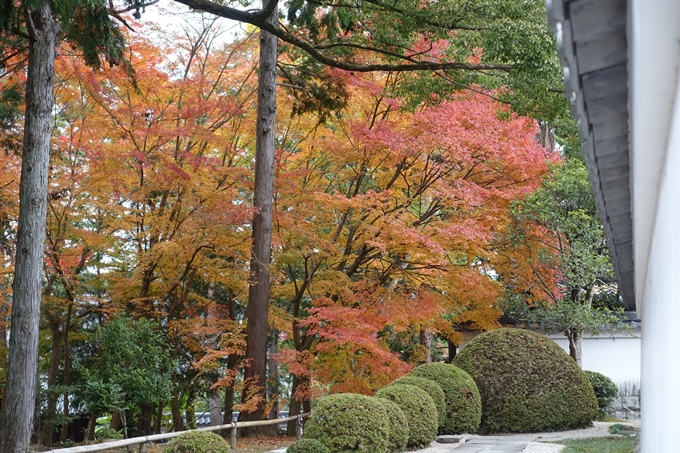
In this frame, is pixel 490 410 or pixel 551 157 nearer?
pixel 490 410

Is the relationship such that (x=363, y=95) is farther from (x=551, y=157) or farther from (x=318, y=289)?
(x=551, y=157)

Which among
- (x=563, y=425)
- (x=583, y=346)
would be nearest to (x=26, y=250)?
(x=563, y=425)

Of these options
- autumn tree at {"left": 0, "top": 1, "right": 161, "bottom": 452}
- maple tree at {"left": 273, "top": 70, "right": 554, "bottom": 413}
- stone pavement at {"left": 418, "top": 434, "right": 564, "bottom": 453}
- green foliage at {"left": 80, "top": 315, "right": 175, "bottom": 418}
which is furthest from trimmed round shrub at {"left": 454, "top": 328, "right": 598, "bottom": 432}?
autumn tree at {"left": 0, "top": 1, "right": 161, "bottom": 452}

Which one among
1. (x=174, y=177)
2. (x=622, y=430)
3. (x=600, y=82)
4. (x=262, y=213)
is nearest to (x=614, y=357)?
(x=622, y=430)

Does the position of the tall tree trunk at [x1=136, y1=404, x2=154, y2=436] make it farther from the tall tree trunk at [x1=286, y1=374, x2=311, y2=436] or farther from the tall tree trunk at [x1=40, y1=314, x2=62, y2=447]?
the tall tree trunk at [x1=286, y1=374, x2=311, y2=436]

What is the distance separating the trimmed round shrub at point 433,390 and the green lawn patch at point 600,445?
228cm

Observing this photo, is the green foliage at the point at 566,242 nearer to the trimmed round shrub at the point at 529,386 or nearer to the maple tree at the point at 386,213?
the maple tree at the point at 386,213

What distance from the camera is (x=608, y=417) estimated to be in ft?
62.8

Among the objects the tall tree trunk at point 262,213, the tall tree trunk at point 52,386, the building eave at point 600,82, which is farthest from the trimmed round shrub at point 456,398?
the building eave at point 600,82

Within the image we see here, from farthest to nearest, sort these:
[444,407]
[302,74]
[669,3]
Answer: [302,74], [444,407], [669,3]

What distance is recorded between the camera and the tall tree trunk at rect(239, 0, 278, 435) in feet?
47.3

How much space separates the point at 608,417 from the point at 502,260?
528 centimetres

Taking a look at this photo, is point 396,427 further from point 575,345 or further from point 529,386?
point 575,345

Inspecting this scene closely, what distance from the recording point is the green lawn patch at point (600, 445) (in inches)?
474
